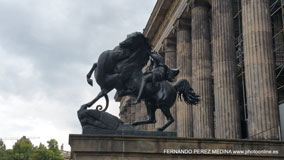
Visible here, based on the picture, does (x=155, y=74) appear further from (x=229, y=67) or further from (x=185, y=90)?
(x=229, y=67)

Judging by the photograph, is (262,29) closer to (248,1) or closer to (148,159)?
(248,1)

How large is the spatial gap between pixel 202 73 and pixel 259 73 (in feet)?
25.3

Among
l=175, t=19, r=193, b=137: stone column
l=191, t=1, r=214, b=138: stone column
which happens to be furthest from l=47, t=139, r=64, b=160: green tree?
l=191, t=1, r=214, b=138: stone column

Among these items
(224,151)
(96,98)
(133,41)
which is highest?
(133,41)

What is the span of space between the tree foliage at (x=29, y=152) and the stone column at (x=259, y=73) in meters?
61.5

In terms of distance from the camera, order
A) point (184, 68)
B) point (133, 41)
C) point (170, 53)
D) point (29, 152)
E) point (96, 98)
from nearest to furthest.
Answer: point (96, 98) < point (133, 41) < point (184, 68) < point (170, 53) < point (29, 152)

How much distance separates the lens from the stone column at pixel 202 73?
88.0 ft

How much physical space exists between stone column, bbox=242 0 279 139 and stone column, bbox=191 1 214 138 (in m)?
6.11

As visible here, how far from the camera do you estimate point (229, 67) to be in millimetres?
24172

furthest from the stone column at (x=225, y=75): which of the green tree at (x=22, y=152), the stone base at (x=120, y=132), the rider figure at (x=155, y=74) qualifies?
the green tree at (x=22, y=152)

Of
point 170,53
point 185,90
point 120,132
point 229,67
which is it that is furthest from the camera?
point 170,53

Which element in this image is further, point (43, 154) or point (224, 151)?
point (43, 154)

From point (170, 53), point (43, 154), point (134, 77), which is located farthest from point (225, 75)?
point (43, 154)

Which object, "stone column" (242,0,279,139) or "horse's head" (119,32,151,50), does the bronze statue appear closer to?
"horse's head" (119,32,151,50)
